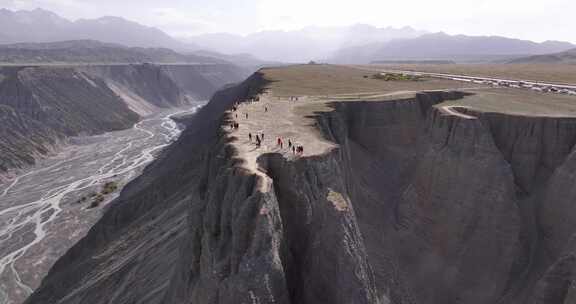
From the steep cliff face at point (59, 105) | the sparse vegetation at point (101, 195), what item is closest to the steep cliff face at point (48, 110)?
the steep cliff face at point (59, 105)

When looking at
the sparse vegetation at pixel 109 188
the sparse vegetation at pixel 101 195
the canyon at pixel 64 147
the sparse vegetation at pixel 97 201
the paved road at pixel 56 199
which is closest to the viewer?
the paved road at pixel 56 199

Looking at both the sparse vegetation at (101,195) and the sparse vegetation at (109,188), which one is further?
the sparse vegetation at (109,188)

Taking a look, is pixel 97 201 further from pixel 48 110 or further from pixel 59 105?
pixel 59 105

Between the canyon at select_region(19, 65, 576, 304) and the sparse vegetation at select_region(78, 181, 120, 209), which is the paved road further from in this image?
the canyon at select_region(19, 65, 576, 304)

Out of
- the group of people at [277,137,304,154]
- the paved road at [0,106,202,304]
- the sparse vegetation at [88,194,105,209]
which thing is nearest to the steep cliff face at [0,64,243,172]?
the paved road at [0,106,202,304]

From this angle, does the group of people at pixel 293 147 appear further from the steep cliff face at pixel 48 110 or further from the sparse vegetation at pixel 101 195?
the steep cliff face at pixel 48 110

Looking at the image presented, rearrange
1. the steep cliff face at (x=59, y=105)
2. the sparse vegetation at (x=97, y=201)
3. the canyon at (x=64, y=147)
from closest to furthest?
1. the canyon at (x=64, y=147)
2. the sparse vegetation at (x=97, y=201)
3. the steep cliff face at (x=59, y=105)
